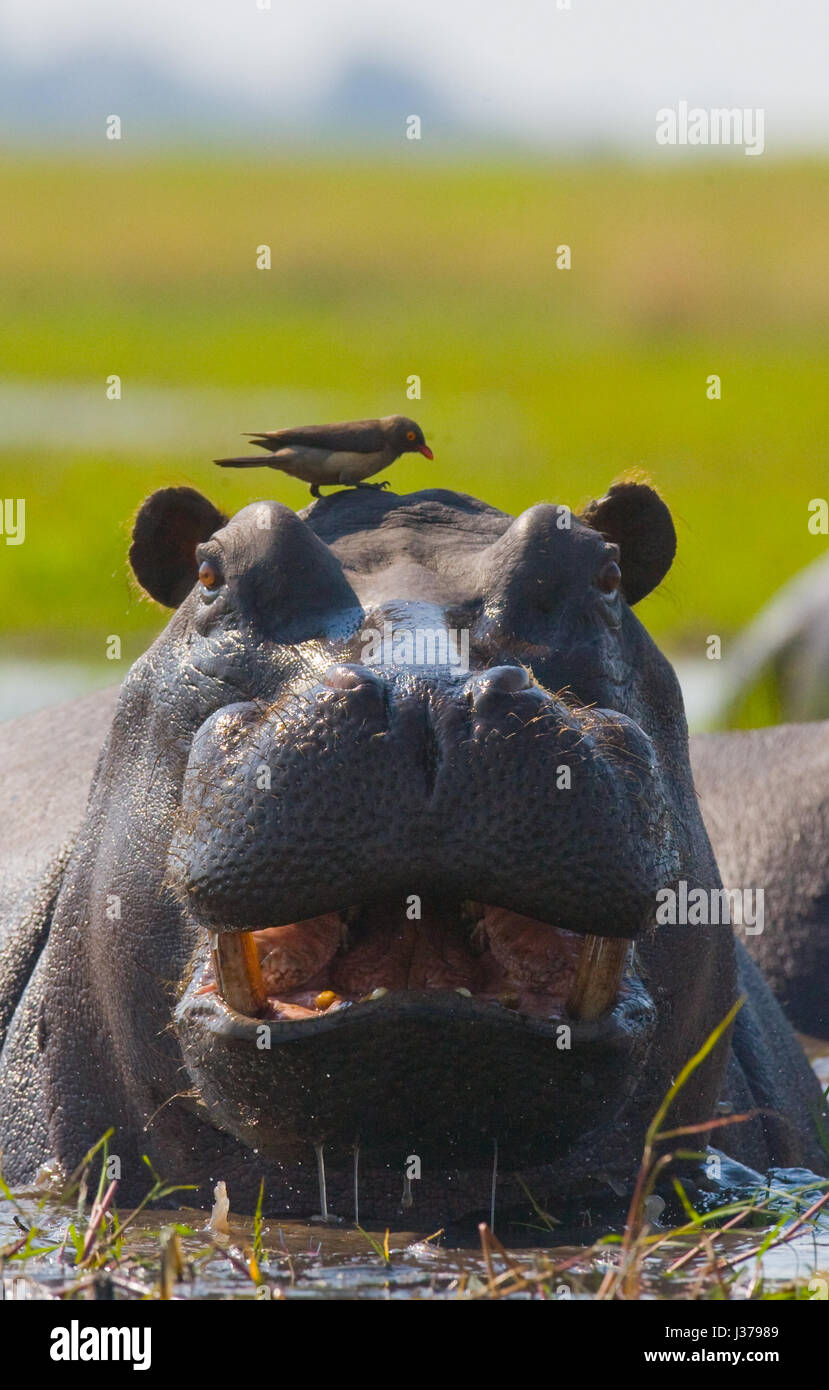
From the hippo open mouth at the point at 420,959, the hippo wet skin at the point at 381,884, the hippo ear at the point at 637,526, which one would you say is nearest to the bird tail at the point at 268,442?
the hippo wet skin at the point at 381,884

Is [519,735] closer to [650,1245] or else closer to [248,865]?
[248,865]

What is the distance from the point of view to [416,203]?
260ft

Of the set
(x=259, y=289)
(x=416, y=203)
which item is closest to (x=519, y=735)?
(x=259, y=289)

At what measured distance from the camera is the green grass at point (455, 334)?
77.8 ft

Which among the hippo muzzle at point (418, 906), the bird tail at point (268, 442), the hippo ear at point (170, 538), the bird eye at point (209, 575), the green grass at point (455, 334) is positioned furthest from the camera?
the green grass at point (455, 334)

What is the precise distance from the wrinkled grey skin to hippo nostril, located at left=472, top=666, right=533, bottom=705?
3760mm

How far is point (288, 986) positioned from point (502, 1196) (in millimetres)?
766

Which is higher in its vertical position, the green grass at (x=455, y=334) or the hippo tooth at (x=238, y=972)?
the green grass at (x=455, y=334)

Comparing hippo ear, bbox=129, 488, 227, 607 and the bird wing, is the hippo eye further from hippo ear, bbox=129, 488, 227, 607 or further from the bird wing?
hippo ear, bbox=129, 488, 227, 607

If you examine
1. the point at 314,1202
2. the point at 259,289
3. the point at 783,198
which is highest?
the point at 783,198

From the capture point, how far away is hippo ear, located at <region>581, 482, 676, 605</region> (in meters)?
5.67

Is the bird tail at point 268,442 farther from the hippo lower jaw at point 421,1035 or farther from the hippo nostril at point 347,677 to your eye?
the hippo lower jaw at point 421,1035

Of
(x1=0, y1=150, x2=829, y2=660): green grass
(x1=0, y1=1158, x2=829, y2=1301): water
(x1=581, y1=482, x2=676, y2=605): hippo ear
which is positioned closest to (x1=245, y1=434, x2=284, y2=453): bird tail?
(x1=0, y1=150, x2=829, y2=660): green grass

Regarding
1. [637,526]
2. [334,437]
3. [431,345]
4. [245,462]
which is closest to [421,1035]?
[245,462]
